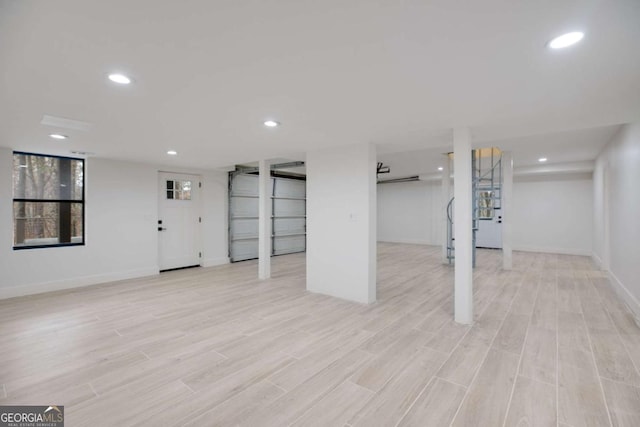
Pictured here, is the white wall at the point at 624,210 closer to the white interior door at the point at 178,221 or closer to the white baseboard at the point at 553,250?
the white baseboard at the point at 553,250

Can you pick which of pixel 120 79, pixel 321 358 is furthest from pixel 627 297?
pixel 120 79

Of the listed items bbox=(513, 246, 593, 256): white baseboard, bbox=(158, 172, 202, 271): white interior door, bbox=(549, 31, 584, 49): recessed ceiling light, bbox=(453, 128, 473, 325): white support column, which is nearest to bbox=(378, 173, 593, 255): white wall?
bbox=(513, 246, 593, 256): white baseboard

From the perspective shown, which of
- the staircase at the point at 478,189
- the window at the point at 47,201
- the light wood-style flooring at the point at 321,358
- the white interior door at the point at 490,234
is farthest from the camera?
the white interior door at the point at 490,234

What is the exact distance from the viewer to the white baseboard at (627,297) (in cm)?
340

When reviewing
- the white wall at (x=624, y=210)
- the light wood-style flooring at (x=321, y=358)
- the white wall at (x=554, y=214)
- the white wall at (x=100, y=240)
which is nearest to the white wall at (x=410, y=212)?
the white wall at (x=554, y=214)

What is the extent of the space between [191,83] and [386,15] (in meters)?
1.55

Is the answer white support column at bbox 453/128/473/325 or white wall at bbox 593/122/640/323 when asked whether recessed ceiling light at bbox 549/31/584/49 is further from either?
white wall at bbox 593/122/640/323

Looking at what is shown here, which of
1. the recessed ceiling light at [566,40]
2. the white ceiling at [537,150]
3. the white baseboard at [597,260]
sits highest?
the white ceiling at [537,150]

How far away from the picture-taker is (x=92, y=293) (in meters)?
4.71

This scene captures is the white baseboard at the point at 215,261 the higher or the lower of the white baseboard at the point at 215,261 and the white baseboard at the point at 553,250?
the lower

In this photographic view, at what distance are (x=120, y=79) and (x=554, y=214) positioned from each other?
34.3 ft

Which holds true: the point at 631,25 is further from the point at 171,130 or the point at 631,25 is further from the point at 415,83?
the point at 171,130

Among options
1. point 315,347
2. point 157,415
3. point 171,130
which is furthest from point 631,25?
point 171,130

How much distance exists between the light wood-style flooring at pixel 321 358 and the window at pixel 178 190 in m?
2.68
